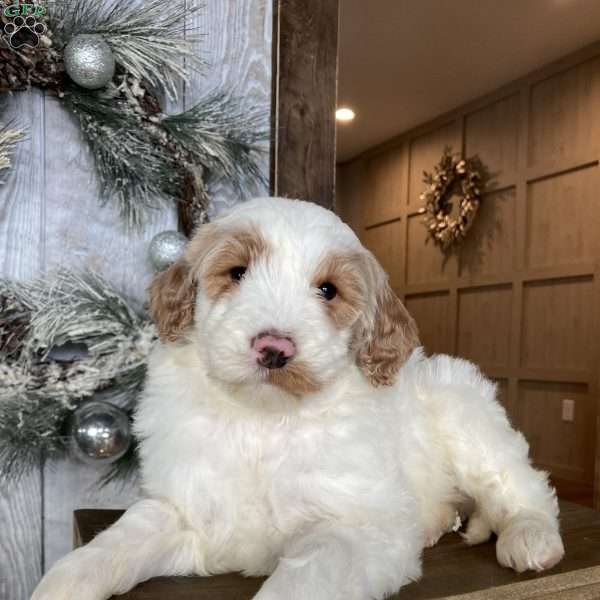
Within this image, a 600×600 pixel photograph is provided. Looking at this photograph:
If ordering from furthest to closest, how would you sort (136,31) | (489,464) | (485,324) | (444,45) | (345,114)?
(345,114) < (485,324) < (444,45) < (136,31) < (489,464)

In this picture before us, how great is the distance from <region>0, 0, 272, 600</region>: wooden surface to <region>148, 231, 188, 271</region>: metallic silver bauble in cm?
20

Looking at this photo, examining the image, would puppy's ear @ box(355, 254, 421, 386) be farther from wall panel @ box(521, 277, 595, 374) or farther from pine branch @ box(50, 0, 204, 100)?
wall panel @ box(521, 277, 595, 374)

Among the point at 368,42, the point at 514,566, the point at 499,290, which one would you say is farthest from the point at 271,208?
the point at 499,290

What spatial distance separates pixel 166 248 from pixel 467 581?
1.11m

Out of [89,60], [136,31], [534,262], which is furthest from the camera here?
[534,262]

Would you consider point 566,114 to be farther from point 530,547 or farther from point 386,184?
point 530,547

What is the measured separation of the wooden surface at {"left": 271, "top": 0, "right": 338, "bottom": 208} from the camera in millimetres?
Result: 2111

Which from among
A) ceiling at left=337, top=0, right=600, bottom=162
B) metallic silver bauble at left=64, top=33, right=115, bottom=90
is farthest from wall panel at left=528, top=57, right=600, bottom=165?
metallic silver bauble at left=64, top=33, right=115, bottom=90

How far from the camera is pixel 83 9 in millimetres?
1823

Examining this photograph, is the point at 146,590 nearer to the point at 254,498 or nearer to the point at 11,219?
the point at 254,498

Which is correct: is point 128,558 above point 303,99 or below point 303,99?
below

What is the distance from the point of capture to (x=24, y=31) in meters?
1.77

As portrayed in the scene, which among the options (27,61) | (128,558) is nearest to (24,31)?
(27,61)

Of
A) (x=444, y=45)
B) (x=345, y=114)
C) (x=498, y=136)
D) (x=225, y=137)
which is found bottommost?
(x=225, y=137)
